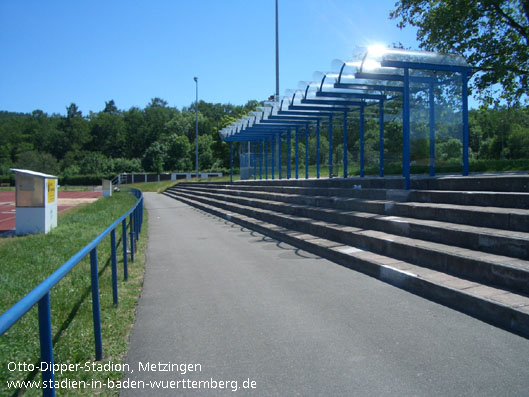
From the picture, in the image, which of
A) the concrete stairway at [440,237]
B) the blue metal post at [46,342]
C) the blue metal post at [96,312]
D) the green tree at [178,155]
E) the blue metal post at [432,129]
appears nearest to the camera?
the blue metal post at [46,342]

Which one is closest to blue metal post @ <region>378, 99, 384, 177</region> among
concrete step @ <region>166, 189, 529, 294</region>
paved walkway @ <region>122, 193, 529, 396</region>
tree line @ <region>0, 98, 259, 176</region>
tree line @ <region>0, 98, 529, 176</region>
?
concrete step @ <region>166, 189, 529, 294</region>

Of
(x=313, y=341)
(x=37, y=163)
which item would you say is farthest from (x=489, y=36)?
(x=37, y=163)

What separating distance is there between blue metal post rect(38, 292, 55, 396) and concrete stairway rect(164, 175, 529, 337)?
12.6 ft

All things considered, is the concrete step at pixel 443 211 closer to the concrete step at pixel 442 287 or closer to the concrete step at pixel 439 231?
the concrete step at pixel 439 231

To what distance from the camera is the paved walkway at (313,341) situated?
309 cm

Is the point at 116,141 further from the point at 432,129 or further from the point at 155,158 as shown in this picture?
the point at 432,129

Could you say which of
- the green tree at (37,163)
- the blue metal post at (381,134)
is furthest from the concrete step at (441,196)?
the green tree at (37,163)

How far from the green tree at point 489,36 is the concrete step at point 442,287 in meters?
10.5

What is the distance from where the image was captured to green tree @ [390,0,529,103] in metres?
14.5

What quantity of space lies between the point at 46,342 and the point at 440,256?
4.68 m

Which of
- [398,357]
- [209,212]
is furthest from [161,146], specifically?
[398,357]

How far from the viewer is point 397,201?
8359 mm

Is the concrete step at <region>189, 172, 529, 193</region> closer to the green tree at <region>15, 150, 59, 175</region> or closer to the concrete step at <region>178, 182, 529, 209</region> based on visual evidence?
the concrete step at <region>178, 182, 529, 209</region>

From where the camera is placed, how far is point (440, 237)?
6023mm
